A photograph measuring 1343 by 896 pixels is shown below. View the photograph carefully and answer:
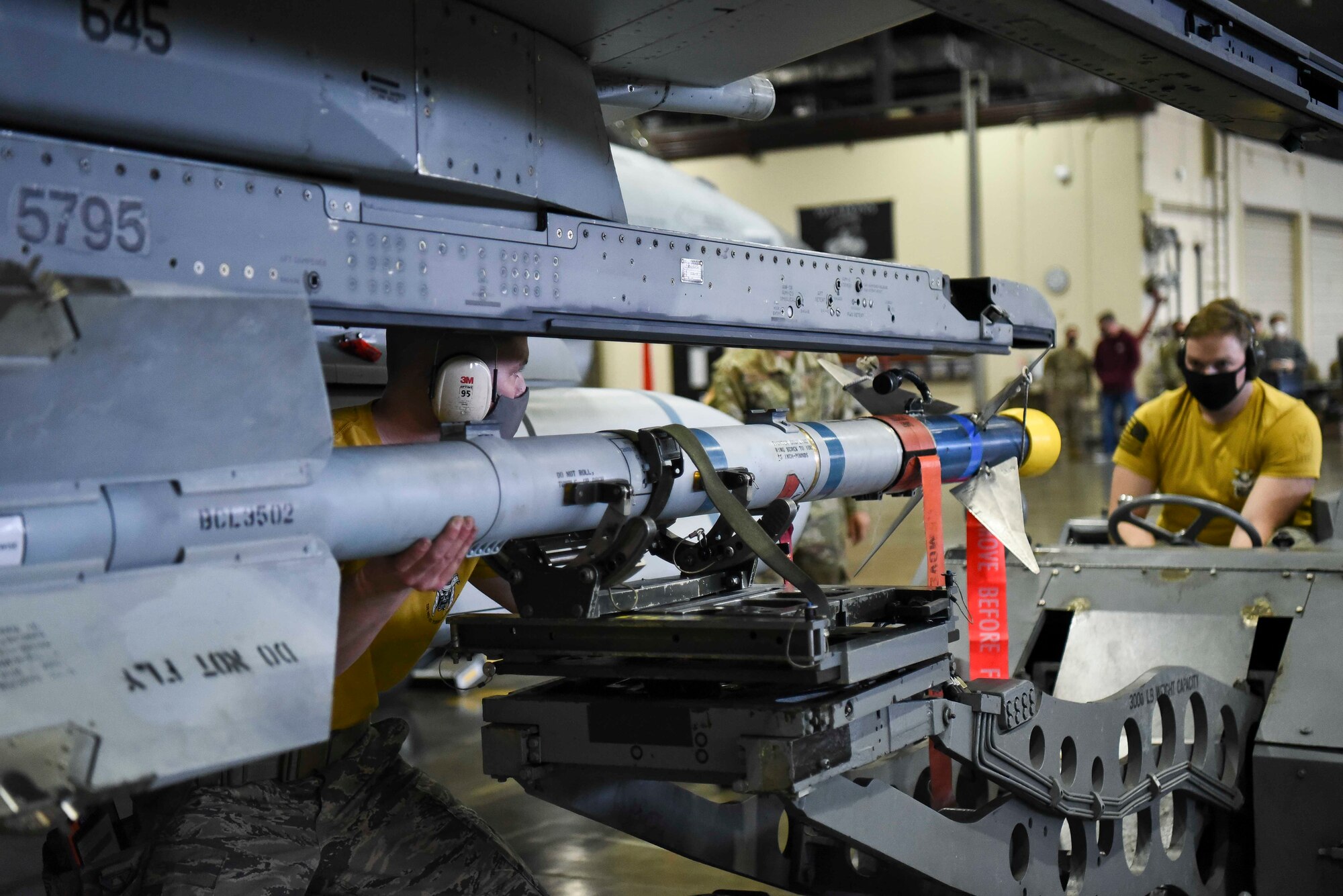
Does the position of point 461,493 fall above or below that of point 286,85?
below

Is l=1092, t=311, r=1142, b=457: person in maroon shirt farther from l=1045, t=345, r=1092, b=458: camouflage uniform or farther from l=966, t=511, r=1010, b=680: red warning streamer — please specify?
l=966, t=511, r=1010, b=680: red warning streamer

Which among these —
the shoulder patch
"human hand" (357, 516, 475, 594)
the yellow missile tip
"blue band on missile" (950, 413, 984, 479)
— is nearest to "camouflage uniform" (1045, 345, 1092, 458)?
the shoulder patch

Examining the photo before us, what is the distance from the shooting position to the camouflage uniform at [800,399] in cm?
727

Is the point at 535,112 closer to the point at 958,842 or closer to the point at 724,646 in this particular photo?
the point at 724,646

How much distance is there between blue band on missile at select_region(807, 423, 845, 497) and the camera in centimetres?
318

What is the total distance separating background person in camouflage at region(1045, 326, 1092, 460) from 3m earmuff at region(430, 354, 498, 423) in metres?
16.5

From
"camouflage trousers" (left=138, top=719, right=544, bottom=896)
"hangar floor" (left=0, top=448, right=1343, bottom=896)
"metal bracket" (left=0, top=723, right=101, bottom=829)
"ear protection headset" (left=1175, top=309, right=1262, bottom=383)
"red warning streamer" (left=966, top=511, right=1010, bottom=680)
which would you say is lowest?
Answer: "hangar floor" (left=0, top=448, right=1343, bottom=896)

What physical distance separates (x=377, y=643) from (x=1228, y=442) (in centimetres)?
324

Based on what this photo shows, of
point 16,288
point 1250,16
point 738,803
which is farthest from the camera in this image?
point 1250,16

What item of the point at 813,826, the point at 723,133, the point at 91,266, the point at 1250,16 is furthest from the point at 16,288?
the point at 723,133

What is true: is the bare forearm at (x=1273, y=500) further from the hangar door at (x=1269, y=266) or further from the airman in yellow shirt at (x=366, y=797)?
the hangar door at (x=1269, y=266)

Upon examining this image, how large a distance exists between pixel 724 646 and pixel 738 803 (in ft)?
2.10

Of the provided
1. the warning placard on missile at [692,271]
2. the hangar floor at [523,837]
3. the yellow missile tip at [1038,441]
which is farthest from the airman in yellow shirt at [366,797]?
the yellow missile tip at [1038,441]

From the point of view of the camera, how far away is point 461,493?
2332mm
